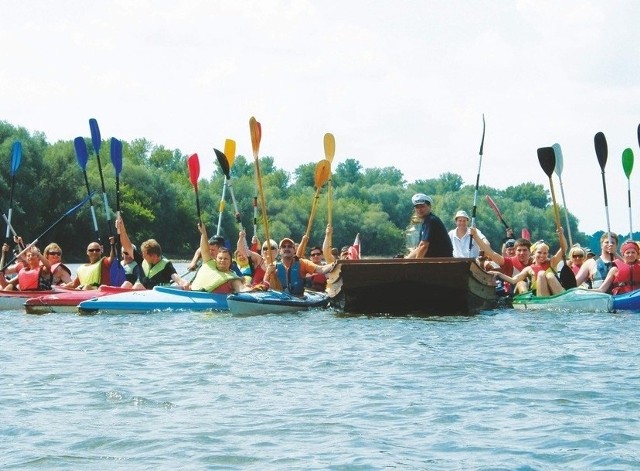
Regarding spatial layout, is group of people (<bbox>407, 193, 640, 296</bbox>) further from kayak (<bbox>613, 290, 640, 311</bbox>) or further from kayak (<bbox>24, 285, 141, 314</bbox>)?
kayak (<bbox>24, 285, 141, 314</bbox>)

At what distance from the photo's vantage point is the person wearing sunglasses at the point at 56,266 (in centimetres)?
1550

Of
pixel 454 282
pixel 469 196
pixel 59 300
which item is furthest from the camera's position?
pixel 469 196

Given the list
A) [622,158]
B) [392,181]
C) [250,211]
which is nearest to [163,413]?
[622,158]

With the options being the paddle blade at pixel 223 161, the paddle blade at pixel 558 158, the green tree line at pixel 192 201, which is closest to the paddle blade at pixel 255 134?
the paddle blade at pixel 223 161

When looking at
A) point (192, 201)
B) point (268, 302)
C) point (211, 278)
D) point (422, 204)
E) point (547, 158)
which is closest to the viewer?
point (422, 204)

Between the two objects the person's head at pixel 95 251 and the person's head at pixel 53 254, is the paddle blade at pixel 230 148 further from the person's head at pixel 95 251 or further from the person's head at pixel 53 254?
the person's head at pixel 53 254

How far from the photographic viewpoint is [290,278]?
48.4 ft

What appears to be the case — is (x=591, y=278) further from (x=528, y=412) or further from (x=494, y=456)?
(x=494, y=456)

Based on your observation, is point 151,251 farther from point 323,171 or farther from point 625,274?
point 625,274

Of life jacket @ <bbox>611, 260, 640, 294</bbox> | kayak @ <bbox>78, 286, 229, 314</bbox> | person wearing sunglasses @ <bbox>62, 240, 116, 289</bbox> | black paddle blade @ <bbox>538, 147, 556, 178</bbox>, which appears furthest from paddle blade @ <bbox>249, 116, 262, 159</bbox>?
life jacket @ <bbox>611, 260, 640, 294</bbox>

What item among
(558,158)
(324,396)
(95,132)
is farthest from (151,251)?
(324,396)

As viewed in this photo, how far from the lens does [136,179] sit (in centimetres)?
5181

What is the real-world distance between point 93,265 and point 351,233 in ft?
224

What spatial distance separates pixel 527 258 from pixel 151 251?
4661 millimetres
